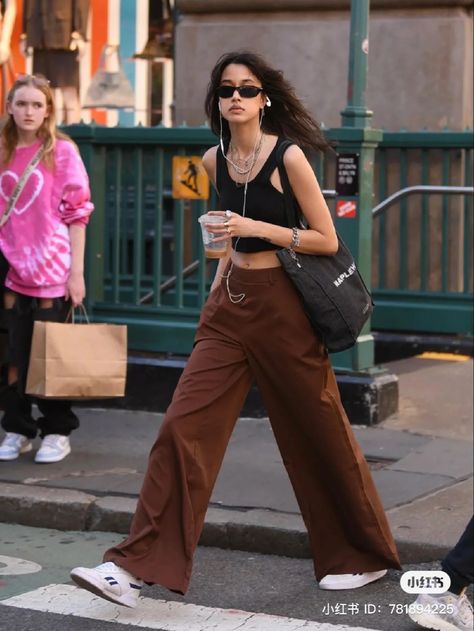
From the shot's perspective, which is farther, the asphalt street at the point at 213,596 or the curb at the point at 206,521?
the curb at the point at 206,521

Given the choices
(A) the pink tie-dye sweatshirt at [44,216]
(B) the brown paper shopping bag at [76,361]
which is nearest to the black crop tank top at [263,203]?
(B) the brown paper shopping bag at [76,361]

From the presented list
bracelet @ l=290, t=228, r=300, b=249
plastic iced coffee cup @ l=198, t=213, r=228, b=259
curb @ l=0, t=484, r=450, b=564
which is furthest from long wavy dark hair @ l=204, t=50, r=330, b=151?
curb @ l=0, t=484, r=450, b=564

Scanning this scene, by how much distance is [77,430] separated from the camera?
839cm

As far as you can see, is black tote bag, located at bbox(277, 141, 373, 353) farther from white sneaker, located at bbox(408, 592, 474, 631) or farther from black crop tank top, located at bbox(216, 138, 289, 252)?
white sneaker, located at bbox(408, 592, 474, 631)

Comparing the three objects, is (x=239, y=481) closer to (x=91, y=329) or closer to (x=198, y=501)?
(x=91, y=329)

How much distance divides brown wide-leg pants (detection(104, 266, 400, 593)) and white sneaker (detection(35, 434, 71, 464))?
A: 2152 mm

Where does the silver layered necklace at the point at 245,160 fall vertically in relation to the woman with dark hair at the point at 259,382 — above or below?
above

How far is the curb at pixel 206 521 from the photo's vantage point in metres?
6.23

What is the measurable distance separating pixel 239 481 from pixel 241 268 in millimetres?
1861

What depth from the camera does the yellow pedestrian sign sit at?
8.81 metres

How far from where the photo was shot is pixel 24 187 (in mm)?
7375

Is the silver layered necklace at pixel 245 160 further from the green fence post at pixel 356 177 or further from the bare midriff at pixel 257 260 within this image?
the green fence post at pixel 356 177

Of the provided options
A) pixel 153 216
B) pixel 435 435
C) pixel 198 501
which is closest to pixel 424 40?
pixel 153 216

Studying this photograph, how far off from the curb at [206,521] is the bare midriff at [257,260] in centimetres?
132
